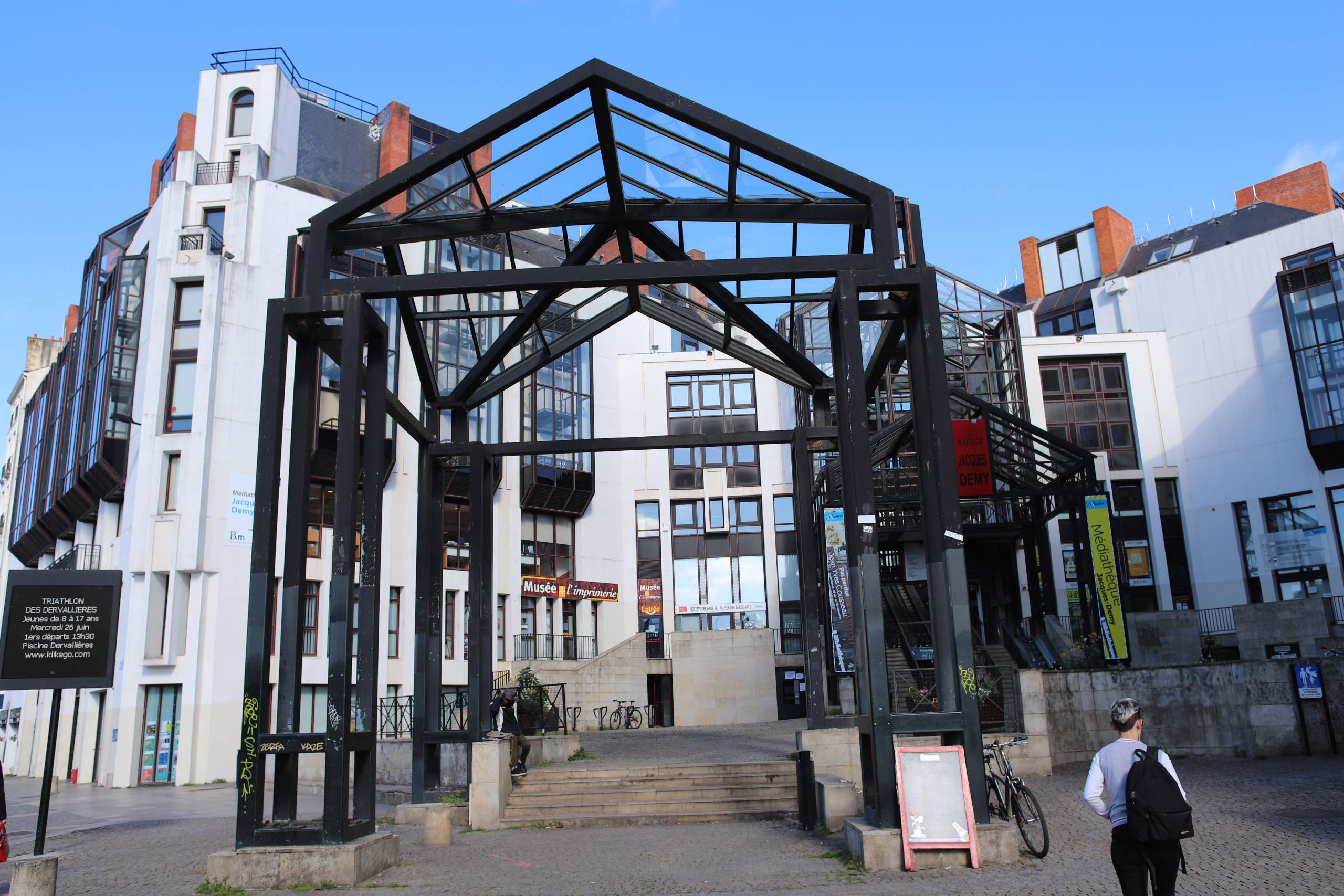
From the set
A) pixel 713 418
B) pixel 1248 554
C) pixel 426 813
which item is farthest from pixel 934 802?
pixel 713 418

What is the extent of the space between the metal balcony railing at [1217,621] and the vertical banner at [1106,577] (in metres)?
9.27

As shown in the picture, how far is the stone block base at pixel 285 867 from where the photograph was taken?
8867mm

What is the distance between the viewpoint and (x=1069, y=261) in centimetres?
5278

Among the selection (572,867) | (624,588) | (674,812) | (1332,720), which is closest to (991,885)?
(572,867)

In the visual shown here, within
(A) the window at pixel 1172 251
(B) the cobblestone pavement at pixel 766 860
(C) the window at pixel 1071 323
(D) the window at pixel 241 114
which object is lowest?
(B) the cobblestone pavement at pixel 766 860

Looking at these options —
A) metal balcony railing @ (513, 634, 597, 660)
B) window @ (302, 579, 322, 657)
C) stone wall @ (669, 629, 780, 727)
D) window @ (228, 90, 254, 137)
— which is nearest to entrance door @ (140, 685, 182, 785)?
window @ (302, 579, 322, 657)

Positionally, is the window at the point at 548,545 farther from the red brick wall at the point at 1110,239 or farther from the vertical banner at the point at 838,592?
the red brick wall at the point at 1110,239

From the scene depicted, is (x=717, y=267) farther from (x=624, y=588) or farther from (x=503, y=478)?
(x=624, y=588)

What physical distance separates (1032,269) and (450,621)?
118 ft

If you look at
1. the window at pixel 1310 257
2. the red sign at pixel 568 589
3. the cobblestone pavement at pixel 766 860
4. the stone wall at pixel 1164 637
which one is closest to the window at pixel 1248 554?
the window at pixel 1310 257

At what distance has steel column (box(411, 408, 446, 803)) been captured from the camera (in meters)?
13.0

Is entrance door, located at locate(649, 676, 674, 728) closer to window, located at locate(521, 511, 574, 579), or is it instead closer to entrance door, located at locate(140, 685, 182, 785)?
window, located at locate(521, 511, 574, 579)

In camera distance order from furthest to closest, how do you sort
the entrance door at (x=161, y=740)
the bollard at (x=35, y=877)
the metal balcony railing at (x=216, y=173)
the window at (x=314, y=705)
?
the metal balcony railing at (x=216, y=173) < the window at (x=314, y=705) < the entrance door at (x=161, y=740) < the bollard at (x=35, y=877)

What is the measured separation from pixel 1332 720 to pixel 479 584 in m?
15.8
